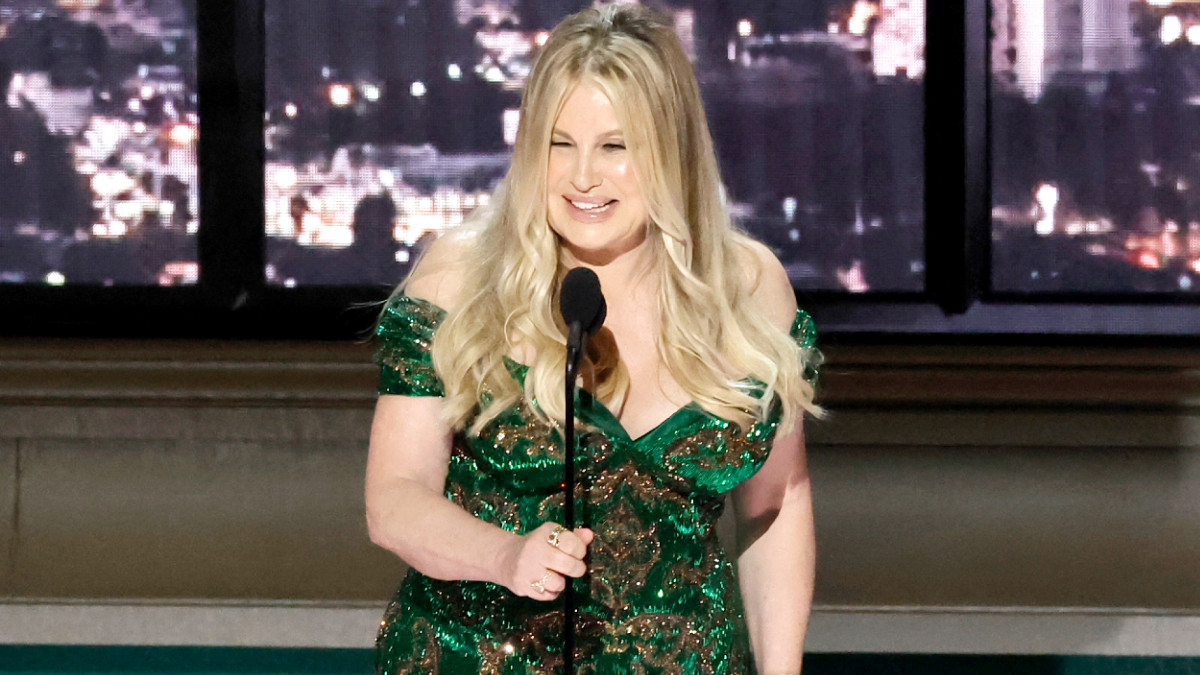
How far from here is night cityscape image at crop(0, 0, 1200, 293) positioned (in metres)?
3.52

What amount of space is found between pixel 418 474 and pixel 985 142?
223cm

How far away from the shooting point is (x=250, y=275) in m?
3.64

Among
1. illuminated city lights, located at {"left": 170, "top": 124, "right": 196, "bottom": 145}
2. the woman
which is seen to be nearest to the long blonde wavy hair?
the woman

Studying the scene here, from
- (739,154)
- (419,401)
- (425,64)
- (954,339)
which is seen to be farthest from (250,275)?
(419,401)

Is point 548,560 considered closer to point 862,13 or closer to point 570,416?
point 570,416

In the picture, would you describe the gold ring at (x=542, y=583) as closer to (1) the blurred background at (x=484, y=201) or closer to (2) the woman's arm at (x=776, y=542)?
(2) the woman's arm at (x=776, y=542)

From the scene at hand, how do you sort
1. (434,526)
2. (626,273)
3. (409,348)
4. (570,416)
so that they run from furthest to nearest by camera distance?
1. (626,273)
2. (409,348)
3. (434,526)
4. (570,416)

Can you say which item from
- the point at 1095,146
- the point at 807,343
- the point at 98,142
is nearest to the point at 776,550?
the point at 807,343

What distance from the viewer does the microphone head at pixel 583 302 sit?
1424 millimetres

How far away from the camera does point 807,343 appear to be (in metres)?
1.90

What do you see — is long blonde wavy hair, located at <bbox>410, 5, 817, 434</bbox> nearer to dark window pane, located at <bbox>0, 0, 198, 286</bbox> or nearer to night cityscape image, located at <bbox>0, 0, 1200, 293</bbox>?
night cityscape image, located at <bbox>0, 0, 1200, 293</bbox>

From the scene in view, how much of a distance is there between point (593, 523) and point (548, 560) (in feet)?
1.03

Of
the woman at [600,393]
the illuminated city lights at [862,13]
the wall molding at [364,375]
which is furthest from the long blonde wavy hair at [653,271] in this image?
the illuminated city lights at [862,13]

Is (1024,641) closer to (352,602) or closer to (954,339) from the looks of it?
(954,339)
